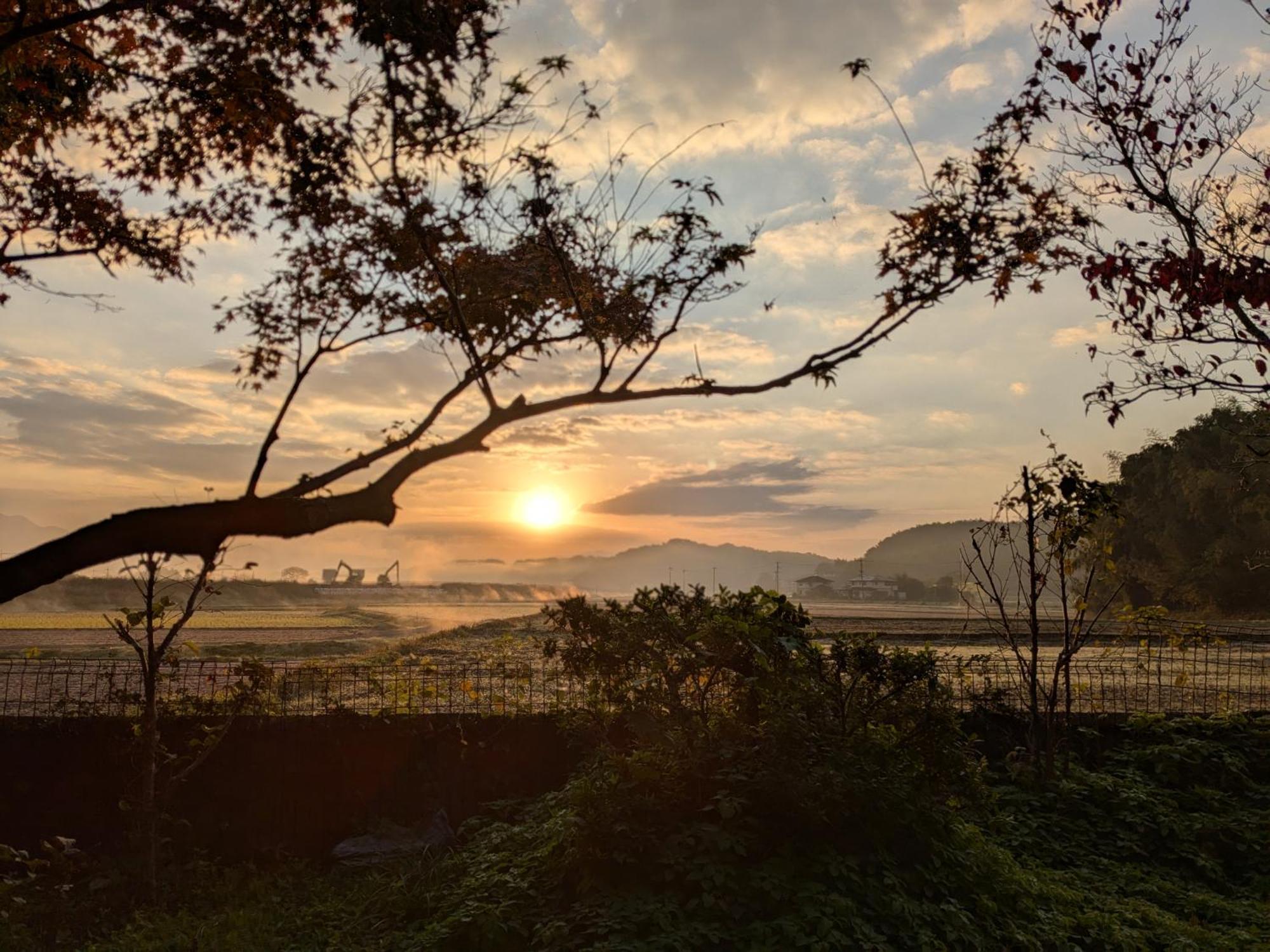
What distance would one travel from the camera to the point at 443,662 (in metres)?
14.2

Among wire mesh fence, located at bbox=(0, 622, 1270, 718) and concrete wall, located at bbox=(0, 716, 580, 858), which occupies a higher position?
wire mesh fence, located at bbox=(0, 622, 1270, 718)

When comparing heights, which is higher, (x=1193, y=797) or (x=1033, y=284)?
(x=1033, y=284)

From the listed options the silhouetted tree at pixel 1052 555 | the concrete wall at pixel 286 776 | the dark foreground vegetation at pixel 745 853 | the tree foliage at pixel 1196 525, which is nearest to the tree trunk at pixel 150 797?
the dark foreground vegetation at pixel 745 853

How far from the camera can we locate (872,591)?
11950 centimetres

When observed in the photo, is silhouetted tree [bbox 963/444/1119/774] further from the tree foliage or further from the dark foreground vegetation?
the tree foliage

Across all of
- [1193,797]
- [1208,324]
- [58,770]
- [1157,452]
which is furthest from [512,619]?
[1157,452]

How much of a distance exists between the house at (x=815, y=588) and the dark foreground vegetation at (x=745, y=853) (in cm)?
12577

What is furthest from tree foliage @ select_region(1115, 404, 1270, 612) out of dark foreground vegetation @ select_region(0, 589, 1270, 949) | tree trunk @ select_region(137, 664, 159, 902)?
tree trunk @ select_region(137, 664, 159, 902)

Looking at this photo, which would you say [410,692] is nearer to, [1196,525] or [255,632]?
[255,632]

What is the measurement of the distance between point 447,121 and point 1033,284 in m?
4.44

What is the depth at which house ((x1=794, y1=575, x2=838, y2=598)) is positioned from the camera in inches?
5304

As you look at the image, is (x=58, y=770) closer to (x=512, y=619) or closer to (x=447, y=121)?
(x=447, y=121)

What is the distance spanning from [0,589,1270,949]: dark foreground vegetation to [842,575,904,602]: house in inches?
4255

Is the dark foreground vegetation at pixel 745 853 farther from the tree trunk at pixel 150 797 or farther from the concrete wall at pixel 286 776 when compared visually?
the concrete wall at pixel 286 776
